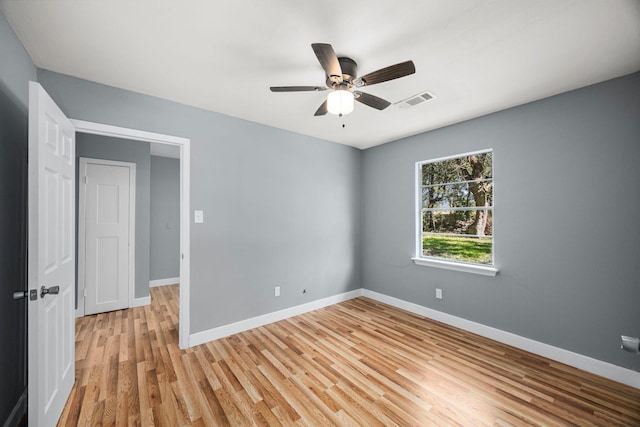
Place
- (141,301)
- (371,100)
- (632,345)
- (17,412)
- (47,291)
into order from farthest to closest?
(141,301), (371,100), (17,412), (47,291), (632,345)

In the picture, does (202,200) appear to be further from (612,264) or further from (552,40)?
(612,264)

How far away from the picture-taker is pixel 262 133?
340cm

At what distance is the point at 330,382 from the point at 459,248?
2.39 metres

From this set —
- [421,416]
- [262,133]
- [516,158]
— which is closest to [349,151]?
[262,133]

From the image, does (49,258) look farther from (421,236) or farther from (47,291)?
(421,236)

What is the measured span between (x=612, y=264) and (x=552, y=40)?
196cm

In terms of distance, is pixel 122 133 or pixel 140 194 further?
pixel 140 194

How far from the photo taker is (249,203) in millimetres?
3283

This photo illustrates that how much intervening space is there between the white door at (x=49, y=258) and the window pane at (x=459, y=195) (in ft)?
12.7

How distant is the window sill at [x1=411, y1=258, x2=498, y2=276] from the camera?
301cm

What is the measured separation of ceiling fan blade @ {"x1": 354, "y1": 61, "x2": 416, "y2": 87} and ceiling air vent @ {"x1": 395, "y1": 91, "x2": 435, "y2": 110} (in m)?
0.90

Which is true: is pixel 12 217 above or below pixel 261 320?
above

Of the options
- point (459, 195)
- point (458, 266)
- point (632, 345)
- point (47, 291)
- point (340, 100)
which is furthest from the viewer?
point (459, 195)

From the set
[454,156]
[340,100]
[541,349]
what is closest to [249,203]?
[340,100]
